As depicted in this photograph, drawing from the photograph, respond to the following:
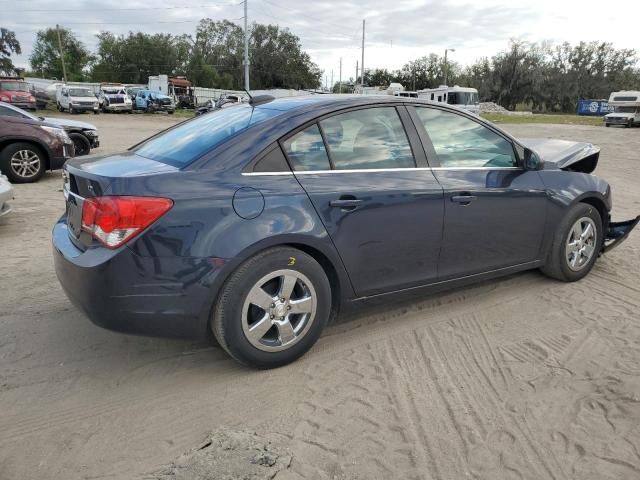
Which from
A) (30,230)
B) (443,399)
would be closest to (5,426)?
(443,399)

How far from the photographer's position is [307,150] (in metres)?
3.15

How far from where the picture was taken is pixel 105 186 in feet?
8.82

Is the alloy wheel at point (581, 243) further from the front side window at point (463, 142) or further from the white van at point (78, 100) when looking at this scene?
the white van at point (78, 100)

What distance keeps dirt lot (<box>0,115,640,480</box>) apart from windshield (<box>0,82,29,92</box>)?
31422mm

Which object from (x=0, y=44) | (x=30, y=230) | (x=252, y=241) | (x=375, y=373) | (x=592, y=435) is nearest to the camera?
(x=592, y=435)

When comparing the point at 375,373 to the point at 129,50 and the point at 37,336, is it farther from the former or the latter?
the point at 129,50

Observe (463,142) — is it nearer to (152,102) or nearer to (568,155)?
(568,155)

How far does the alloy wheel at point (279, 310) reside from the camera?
291cm

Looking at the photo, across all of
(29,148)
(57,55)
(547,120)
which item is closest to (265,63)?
(57,55)

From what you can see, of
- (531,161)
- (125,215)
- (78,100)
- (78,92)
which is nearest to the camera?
(125,215)

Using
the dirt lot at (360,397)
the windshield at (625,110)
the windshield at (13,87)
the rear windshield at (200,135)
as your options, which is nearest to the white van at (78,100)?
the windshield at (13,87)

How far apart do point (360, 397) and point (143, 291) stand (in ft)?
4.26

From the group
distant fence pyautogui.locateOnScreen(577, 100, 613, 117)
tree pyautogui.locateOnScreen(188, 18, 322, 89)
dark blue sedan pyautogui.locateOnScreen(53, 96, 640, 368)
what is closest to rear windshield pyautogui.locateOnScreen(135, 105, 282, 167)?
dark blue sedan pyautogui.locateOnScreen(53, 96, 640, 368)

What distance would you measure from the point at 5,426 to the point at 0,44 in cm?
8767
